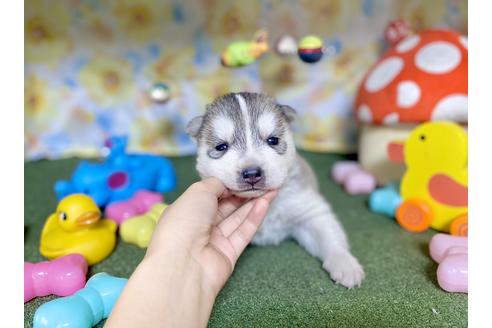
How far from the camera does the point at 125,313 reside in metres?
1.17

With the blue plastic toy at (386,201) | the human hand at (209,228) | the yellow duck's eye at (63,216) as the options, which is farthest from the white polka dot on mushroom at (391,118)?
A: the yellow duck's eye at (63,216)

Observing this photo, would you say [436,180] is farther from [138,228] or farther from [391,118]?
[138,228]

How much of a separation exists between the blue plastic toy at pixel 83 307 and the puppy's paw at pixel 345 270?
2.84 ft

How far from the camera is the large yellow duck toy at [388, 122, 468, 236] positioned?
2102mm

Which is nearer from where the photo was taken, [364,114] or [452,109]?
[452,109]

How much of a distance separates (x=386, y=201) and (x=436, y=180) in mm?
327

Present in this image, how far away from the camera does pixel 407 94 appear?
8.32ft

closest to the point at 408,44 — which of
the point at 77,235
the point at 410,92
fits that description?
the point at 410,92

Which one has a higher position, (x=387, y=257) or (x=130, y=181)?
(x=130, y=181)

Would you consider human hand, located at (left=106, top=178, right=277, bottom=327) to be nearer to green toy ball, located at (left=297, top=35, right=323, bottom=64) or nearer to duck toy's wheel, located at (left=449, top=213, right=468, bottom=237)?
green toy ball, located at (left=297, top=35, right=323, bottom=64)

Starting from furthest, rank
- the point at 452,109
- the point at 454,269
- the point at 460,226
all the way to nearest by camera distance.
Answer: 1. the point at 452,109
2. the point at 460,226
3. the point at 454,269
